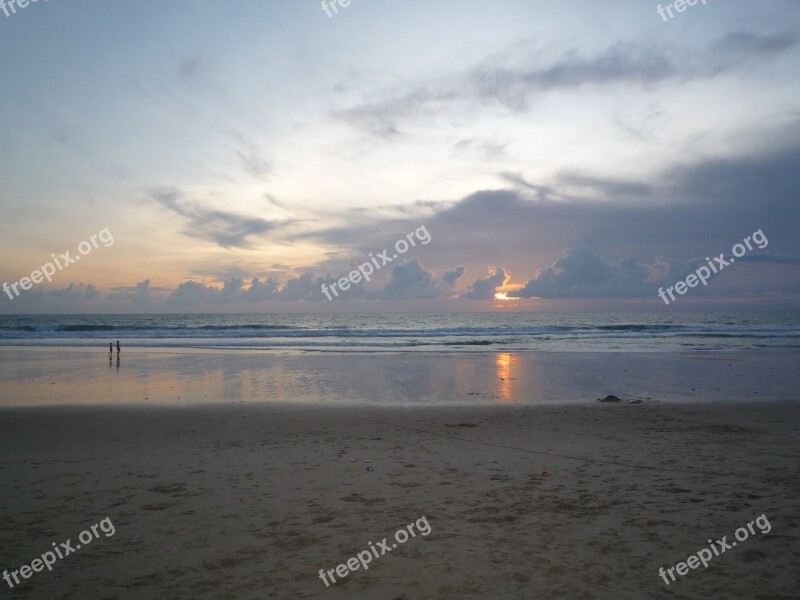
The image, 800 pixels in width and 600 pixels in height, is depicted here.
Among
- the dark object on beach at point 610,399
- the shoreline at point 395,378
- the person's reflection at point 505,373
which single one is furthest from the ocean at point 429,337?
the dark object on beach at point 610,399

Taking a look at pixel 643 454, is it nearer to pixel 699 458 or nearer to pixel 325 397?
pixel 699 458

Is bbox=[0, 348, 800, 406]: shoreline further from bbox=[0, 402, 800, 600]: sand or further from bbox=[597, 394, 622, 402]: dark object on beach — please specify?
bbox=[0, 402, 800, 600]: sand

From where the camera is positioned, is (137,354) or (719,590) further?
(137,354)

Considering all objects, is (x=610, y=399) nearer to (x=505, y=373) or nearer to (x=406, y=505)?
(x=505, y=373)

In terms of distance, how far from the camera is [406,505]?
22.3 feet

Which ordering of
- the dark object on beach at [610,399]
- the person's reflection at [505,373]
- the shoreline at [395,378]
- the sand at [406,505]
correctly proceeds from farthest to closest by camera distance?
1. the person's reflection at [505,373]
2. the shoreline at [395,378]
3. the dark object on beach at [610,399]
4. the sand at [406,505]

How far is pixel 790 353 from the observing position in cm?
3086

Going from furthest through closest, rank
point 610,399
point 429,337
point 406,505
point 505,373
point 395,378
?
point 429,337 → point 505,373 → point 395,378 → point 610,399 → point 406,505

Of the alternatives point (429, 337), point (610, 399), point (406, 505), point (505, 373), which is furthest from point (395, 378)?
point (429, 337)

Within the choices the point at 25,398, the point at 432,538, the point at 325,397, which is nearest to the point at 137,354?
the point at 25,398

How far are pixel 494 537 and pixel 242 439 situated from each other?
21.2 ft

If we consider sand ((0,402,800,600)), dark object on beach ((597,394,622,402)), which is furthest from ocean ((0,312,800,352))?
sand ((0,402,800,600))

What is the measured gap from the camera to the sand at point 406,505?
497 centimetres

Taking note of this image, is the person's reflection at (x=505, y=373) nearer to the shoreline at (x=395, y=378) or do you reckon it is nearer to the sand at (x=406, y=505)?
the shoreline at (x=395, y=378)
